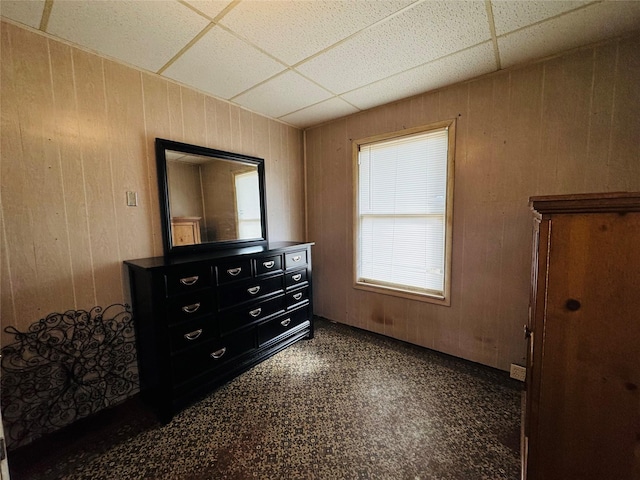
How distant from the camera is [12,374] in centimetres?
137

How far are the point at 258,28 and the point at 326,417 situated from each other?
2431 millimetres

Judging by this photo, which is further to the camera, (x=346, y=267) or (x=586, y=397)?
(x=346, y=267)

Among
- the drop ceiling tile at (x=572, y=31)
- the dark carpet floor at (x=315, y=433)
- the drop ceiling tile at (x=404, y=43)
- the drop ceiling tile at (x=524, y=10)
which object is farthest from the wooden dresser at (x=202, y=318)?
the drop ceiling tile at (x=572, y=31)

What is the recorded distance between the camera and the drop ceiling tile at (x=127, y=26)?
4.15ft

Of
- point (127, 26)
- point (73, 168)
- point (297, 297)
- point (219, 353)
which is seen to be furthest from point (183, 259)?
point (127, 26)

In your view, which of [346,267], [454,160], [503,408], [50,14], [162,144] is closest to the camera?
[50,14]

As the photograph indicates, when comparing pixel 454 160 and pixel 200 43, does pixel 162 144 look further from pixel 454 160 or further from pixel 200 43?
pixel 454 160

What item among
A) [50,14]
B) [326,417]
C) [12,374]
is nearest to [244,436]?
[326,417]

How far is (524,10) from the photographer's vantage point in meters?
1.32

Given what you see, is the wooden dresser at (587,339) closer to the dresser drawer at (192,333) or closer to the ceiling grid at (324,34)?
the ceiling grid at (324,34)

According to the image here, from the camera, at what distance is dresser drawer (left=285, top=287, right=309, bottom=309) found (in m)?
2.41

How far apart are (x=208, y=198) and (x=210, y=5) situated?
4.35 ft

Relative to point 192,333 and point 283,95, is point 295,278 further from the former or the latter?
point 283,95

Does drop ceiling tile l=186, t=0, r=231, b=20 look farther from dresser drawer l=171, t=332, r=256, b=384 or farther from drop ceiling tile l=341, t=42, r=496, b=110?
dresser drawer l=171, t=332, r=256, b=384
